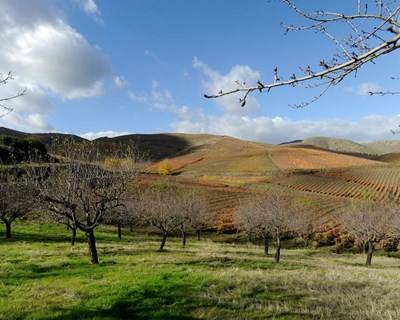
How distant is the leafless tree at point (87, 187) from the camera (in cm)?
2707

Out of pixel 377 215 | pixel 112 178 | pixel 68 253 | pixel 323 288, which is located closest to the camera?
pixel 323 288

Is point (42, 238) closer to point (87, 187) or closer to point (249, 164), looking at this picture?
point (87, 187)

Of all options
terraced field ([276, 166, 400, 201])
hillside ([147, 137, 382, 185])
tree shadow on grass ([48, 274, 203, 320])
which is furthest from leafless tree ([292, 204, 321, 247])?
tree shadow on grass ([48, 274, 203, 320])

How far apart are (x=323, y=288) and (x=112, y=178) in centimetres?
1555

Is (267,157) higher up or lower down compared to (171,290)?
higher up

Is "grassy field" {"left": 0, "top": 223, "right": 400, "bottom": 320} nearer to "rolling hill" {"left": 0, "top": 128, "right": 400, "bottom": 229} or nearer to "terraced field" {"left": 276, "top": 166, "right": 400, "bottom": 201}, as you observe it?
"rolling hill" {"left": 0, "top": 128, "right": 400, "bottom": 229}

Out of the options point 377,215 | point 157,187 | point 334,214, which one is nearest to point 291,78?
point 377,215

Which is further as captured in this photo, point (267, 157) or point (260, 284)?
point (267, 157)

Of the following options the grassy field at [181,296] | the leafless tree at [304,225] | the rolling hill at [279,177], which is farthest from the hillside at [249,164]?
the grassy field at [181,296]

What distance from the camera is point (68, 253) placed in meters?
32.8

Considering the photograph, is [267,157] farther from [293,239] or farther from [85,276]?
[85,276]

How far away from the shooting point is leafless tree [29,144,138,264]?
27067mm

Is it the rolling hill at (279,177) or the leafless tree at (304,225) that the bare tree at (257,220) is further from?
the rolling hill at (279,177)

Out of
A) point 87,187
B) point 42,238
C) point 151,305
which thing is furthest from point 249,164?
point 151,305
